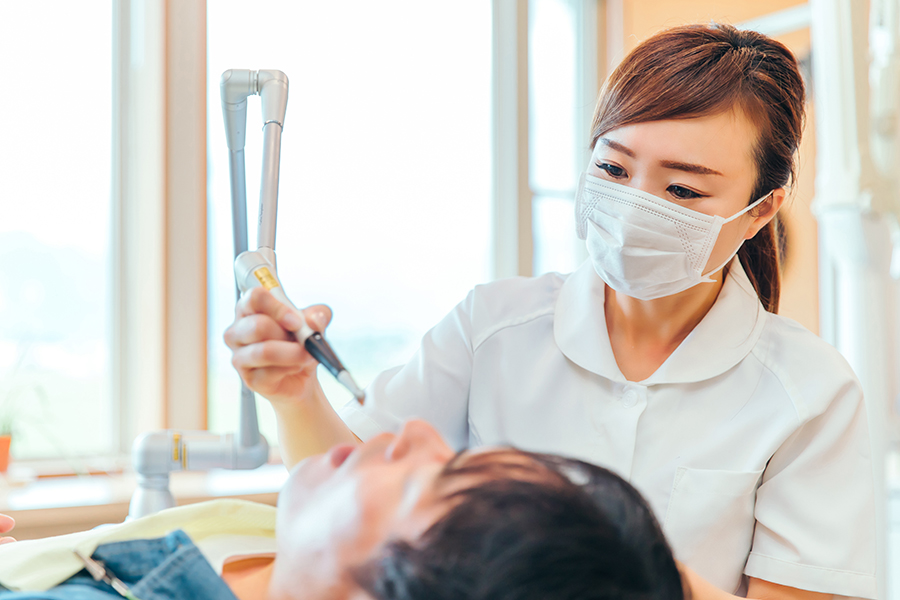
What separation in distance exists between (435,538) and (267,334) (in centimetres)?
29

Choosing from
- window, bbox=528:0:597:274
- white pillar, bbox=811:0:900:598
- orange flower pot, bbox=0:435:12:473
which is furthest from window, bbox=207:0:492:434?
white pillar, bbox=811:0:900:598

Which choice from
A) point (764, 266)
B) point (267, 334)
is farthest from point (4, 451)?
point (764, 266)

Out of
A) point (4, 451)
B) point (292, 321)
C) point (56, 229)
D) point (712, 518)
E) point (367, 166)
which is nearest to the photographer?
point (292, 321)

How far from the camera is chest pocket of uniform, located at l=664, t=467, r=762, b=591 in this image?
3.60 feet

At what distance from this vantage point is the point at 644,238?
3.92ft

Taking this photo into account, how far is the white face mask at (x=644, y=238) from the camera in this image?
46.3 inches

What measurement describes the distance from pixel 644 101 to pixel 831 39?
0.71m

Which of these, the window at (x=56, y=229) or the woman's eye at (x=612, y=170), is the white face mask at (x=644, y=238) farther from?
the window at (x=56, y=229)

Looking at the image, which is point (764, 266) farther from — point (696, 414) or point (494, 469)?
point (494, 469)

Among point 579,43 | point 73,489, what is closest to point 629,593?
point 73,489

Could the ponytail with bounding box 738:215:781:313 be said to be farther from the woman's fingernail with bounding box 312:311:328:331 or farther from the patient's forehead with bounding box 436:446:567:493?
the woman's fingernail with bounding box 312:311:328:331

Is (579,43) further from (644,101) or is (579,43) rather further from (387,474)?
(387,474)

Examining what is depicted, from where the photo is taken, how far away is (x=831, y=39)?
5.12 feet

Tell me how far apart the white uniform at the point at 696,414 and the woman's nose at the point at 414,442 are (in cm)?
26
